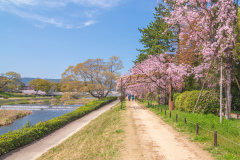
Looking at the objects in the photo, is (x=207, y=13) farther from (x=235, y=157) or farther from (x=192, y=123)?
(x=235, y=157)

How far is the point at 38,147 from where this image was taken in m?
11.0

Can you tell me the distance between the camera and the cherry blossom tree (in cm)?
1235

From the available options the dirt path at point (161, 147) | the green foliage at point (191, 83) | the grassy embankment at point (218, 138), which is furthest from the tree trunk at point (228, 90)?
the green foliage at point (191, 83)

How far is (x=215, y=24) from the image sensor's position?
1387 cm

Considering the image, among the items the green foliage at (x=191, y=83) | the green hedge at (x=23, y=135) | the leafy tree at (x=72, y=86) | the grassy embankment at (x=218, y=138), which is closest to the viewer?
the grassy embankment at (x=218, y=138)

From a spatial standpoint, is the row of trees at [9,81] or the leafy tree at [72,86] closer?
the leafy tree at [72,86]

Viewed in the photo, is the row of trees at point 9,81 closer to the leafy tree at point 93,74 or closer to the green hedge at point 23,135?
the leafy tree at point 93,74

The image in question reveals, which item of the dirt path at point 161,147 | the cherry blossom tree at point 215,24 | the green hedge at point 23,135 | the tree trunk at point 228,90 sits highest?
the cherry blossom tree at point 215,24

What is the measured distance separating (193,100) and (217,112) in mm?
2011

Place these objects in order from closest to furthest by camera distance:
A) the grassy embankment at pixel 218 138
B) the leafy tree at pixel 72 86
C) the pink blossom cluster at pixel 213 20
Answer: the grassy embankment at pixel 218 138 < the pink blossom cluster at pixel 213 20 < the leafy tree at pixel 72 86

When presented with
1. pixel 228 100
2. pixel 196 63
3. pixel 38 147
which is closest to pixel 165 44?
pixel 196 63

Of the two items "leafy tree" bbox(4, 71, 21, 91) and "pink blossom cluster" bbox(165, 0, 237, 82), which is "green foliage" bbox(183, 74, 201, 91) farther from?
"leafy tree" bbox(4, 71, 21, 91)

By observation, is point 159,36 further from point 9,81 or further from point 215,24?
point 9,81

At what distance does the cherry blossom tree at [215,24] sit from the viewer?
12352 millimetres
